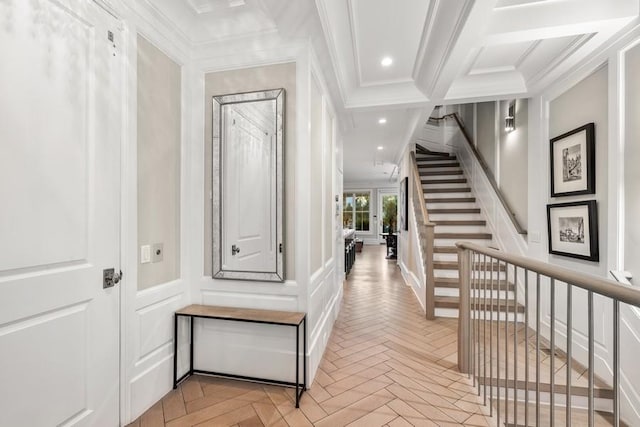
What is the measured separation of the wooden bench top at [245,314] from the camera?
1.95 metres

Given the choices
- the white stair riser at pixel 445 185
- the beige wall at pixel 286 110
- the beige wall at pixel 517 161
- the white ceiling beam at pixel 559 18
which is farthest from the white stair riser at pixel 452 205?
the beige wall at pixel 286 110

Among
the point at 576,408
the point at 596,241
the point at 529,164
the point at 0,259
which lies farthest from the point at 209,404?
the point at 529,164

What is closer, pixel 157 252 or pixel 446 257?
pixel 157 252

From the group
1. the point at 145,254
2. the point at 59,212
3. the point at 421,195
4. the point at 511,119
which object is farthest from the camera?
the point at 421,195

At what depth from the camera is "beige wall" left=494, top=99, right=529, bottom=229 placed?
133 inches

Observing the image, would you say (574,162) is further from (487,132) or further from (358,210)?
(358,210)

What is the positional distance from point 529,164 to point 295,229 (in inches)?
106

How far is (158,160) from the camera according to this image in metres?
1.98

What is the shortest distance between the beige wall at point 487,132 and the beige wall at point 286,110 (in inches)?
134

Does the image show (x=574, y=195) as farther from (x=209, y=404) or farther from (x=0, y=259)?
(x=0, y=259)

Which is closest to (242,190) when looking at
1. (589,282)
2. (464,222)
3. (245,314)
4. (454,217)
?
(245,314)

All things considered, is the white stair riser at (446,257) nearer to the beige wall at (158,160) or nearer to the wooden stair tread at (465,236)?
the wooden stair tread at (465,236)

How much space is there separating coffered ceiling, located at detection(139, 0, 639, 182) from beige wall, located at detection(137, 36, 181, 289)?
383mm

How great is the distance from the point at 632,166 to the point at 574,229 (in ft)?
2.27
